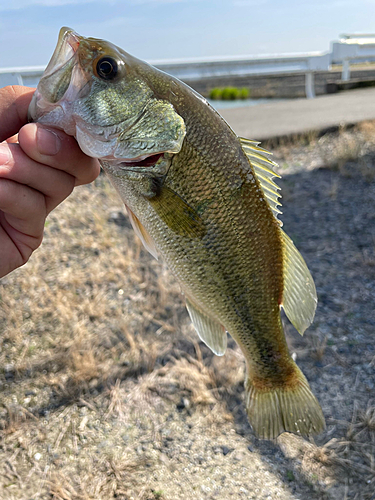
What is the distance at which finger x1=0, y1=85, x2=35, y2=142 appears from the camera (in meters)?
1.76

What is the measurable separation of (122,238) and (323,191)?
8.98ft

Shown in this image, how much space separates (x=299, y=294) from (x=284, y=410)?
0.54 m

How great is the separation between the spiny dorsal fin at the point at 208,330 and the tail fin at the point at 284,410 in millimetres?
275

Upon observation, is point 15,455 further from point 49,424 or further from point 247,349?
point 247,349

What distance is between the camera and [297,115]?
315 inches

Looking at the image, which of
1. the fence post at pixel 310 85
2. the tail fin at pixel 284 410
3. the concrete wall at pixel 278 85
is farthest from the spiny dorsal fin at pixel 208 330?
the fence post at pixel 310 85

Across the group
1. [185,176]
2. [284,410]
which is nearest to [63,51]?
[185,176]

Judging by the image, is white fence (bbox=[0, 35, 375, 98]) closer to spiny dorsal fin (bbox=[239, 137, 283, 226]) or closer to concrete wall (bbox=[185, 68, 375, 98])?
concrete wall (bbox=[185, 68, 375, 98])

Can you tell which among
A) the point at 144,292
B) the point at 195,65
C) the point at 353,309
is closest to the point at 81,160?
the point at 144,292

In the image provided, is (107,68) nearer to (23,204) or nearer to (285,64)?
(23,204)

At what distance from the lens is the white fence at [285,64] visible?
891 cm

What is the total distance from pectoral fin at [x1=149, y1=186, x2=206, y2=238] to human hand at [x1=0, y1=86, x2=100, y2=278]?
38 cm

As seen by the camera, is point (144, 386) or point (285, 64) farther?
point (285, 64)

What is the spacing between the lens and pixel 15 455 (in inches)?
100
